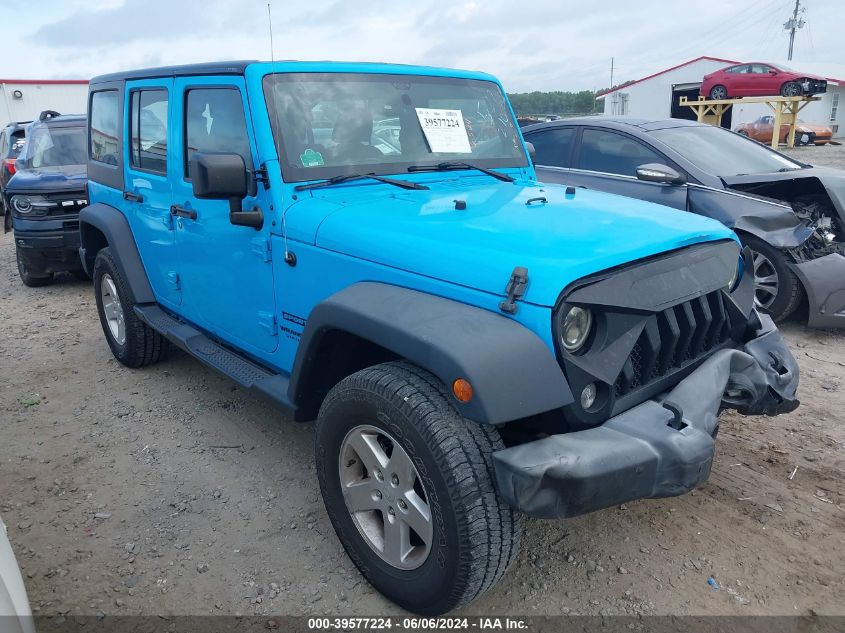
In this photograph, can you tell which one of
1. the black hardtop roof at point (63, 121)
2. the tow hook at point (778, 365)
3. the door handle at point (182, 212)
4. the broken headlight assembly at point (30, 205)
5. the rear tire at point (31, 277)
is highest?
the black hardtop roof at point (63, 121)

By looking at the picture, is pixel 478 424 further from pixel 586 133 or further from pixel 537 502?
pixel 586 133

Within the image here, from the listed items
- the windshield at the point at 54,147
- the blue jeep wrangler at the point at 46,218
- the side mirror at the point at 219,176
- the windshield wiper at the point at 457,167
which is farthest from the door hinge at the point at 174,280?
the windshield at the point at 54,147

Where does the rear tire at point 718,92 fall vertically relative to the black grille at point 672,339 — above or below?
above

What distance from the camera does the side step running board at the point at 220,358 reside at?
3.15 m

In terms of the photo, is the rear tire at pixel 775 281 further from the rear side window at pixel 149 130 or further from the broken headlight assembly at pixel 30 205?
the broken headlight assembly at pixel 30 205

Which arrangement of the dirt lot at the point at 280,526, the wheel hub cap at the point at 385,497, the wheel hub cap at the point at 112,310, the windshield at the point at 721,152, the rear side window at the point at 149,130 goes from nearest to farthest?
the wheel hub cap at the point at 385,497
the dirt lot at the point at 280,526
the rear side window at the point at 149,130
the wheel hub cap at the point at 112,310
the windshield at the point at 721,152

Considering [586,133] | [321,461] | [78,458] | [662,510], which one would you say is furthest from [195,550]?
[586,133]

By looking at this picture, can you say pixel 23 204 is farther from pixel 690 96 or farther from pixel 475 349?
pixel 690 96

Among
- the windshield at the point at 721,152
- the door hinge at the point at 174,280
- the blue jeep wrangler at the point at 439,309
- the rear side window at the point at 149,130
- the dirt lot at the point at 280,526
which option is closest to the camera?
the blue jeep wrangler at the point at 439,309

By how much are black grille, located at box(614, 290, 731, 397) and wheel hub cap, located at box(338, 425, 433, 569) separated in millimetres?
803

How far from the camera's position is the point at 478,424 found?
87.1 inches

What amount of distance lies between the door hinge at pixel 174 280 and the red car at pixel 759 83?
22.9 m

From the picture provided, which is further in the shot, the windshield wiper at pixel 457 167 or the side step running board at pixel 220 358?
the windshield wiper at pixel 457 167

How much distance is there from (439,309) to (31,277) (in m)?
6.90
